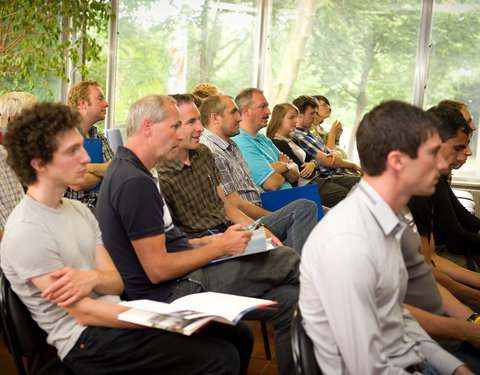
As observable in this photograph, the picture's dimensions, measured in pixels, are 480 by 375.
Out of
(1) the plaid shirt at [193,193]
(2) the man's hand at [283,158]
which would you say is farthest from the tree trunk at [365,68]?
(1) the plaid shirt at [193,193]

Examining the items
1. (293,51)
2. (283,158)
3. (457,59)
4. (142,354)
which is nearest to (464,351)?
(142,354)

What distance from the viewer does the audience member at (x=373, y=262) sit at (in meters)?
1.27

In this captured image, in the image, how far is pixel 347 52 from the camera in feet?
24.6

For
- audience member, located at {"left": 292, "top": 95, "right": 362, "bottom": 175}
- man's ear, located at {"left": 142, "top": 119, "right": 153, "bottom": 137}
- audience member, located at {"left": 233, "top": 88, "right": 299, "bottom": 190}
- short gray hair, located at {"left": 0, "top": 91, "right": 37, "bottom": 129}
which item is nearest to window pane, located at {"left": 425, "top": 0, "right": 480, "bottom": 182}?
audience member, located at {"left": 292, "top": 95, "right": 362, "bottom": 175}

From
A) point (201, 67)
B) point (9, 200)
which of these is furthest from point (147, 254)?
point (201, 67)

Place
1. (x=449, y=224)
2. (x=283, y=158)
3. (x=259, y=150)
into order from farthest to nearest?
(x=283, y=158) < (x=259, y=150) < (x=449, y=224)

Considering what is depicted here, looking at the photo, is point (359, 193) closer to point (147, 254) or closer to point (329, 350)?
point (329, 350)

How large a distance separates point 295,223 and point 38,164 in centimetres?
174

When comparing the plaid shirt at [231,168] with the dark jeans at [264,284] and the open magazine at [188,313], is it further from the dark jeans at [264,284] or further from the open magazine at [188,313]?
the open magazine at [188,313]

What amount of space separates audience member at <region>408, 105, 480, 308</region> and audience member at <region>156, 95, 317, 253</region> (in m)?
0.71

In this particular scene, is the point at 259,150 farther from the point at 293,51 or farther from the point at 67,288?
the point at 293,51

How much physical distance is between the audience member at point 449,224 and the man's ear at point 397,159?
548 millimetres

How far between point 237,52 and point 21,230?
6637 mm

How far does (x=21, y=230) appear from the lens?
5.08ft
